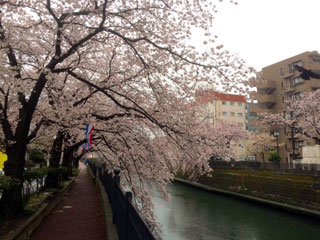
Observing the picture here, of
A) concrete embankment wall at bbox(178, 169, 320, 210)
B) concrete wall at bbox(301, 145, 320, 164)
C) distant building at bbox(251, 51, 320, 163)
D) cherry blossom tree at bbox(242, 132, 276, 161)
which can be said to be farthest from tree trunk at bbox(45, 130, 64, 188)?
cherry blossom tree at bbox(242, 132, 276, 161)

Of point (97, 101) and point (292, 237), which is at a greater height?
point (97, 101)

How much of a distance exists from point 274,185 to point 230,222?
7.67 meters

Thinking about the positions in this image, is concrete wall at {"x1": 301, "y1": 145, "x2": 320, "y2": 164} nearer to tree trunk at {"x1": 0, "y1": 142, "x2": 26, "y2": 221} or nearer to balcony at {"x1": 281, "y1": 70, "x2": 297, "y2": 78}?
balcony at {"x1": 281, "y1": 70, "x2": 297, "y2": 78}

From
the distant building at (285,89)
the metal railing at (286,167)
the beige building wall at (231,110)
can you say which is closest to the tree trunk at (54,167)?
the metal railing at (286,167)

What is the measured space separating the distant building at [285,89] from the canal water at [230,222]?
17.9 meters

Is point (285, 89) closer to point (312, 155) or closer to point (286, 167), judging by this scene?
point (312, 155)

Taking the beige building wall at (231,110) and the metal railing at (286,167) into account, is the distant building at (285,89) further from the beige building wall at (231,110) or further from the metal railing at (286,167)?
the beige building wall at (231,110)

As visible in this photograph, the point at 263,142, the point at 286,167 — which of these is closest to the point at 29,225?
the point at 286,167

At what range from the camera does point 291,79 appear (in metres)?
42.4

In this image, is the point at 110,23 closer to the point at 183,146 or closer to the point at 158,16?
the point at 158,16

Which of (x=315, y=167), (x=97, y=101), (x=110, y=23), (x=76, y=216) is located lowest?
(x=76, y=216)

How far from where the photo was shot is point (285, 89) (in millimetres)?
41000

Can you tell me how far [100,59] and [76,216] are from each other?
634 cm

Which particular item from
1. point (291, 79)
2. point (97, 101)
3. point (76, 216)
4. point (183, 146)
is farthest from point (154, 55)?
point (291, 79)
